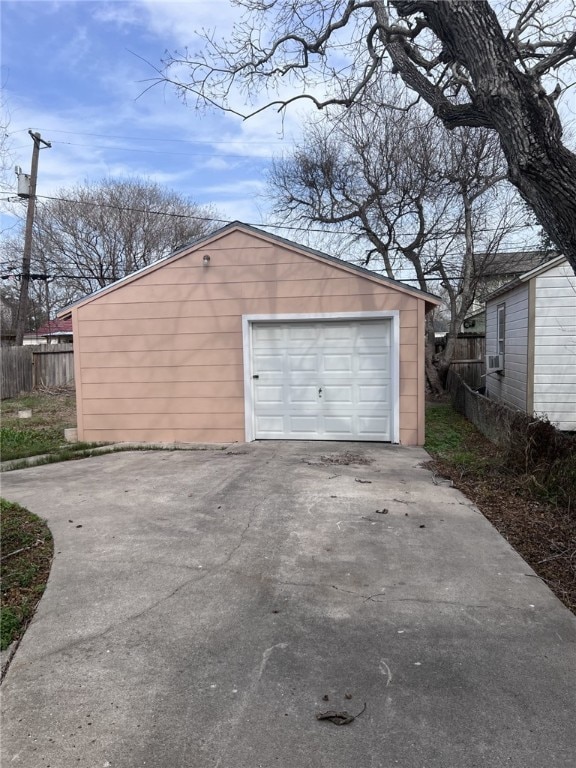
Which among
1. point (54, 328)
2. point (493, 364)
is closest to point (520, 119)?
point (493, 364)

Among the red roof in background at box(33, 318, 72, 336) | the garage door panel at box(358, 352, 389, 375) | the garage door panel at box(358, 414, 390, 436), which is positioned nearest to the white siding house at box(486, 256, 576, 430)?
the garage door panel at box(358, 414, 390, 436)

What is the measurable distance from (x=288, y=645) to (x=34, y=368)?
63.6ft

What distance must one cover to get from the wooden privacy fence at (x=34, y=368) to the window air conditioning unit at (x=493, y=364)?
15.3 metres

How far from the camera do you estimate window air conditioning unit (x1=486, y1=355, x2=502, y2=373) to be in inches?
528

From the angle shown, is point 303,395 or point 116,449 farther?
point 303,395

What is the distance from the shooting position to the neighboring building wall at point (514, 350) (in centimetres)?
1094

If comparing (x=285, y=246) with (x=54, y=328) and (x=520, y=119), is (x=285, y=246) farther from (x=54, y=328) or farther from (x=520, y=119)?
(x=54, y=328)

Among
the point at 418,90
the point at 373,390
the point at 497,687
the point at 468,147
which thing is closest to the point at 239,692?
the point at 497,687

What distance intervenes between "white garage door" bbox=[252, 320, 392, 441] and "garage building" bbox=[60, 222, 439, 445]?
0.02m

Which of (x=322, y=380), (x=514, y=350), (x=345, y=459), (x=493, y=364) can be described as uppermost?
(x=514, y=350)

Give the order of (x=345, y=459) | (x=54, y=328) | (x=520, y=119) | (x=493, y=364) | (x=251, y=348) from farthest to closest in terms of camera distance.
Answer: (x=54, y=328), (x=493, y=364), (x=251, y=348), (x=345, y=459), (x=520, y=119)

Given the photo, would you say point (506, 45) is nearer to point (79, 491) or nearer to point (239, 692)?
point (239, 692)

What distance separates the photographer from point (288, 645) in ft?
9.78

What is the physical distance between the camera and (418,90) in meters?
5.95
